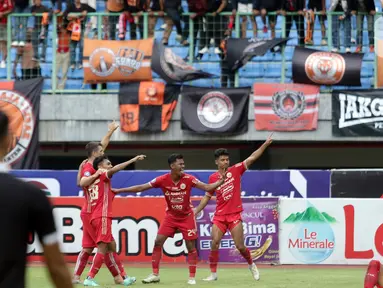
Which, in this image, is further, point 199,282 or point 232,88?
point 232,88

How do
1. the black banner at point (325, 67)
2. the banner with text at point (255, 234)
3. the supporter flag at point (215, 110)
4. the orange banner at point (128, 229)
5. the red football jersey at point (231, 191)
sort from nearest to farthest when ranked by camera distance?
1. the red football jersey at point (231, 191)
2. the banner with text at point (255, 234)
3. the orange banner at point (128, 229)
4. the black banner at point (325, 67)
5. the supporter flag at point (215, 110)

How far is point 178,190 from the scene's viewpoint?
13.8 metres

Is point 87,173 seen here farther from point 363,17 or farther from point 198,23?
point 363,17

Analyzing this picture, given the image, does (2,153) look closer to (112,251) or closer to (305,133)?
(112,251)

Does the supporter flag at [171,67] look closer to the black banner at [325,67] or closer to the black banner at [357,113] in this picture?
the black banner at [325,67]

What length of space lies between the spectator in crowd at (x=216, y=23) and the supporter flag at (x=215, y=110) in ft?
3.78

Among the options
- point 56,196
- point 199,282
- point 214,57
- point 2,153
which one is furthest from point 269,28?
point 2,153

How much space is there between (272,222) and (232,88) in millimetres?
5612

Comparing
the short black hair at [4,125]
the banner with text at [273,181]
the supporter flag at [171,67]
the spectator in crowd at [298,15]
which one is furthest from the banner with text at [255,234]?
the short black hair at [4,125]

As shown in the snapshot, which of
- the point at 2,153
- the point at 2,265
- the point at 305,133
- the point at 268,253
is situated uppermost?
the point at 2,153

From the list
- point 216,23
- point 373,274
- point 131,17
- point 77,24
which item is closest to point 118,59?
point 131,17

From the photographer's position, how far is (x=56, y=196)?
763 inches

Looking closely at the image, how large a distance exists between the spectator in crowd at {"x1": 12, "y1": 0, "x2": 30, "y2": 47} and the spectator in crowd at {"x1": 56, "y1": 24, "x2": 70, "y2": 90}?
2.82ft

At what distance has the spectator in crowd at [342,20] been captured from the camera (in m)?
22.9
